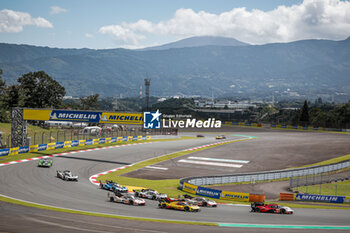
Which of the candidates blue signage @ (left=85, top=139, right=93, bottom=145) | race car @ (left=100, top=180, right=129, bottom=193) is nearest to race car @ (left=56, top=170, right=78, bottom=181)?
race car @ (left=100, top=180, right=129, bottom=193)

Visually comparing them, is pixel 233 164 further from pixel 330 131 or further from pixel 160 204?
pixel 330 131

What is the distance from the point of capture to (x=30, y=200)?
27297 mm

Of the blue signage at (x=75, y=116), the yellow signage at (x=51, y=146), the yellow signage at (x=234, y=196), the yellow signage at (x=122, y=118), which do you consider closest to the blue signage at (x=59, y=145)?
the yellow signage at (x=51, y=146)

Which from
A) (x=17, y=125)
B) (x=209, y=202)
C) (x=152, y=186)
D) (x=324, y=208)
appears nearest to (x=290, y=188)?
(x=324, y=208)

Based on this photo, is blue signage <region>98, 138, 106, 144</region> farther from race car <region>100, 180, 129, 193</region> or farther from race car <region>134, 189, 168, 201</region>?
race car <region>134, 189, 168, 201</region>

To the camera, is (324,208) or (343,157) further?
(343,157)

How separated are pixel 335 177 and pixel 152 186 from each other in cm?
2113

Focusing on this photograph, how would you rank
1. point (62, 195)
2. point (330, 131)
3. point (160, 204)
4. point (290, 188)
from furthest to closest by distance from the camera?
point (330, 131) → point (290, 188) → point (62, 195) → point (160, 204)

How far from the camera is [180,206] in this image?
26.1m

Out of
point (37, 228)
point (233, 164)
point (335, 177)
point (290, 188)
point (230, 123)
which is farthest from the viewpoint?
point (230, 123)

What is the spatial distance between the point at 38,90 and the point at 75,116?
54.8 m

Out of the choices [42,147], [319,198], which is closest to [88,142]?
[42,147]

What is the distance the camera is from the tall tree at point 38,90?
98812 millimetres

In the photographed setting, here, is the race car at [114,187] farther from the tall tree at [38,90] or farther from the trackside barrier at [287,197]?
the tall tree at [38,90]
